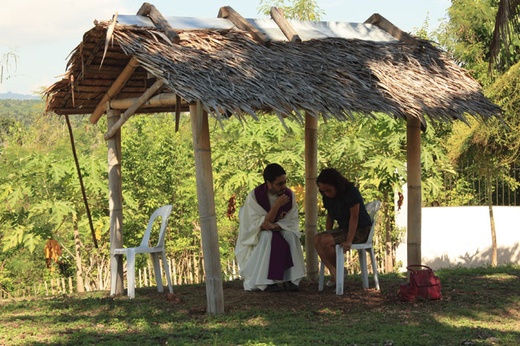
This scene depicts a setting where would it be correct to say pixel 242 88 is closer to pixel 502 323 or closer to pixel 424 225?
pixel 502 323

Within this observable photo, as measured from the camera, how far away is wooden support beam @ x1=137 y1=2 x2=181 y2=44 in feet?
28.7

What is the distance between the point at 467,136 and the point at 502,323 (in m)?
6.68

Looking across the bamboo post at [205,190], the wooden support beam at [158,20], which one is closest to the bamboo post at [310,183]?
the wooden support beam at [158,20]

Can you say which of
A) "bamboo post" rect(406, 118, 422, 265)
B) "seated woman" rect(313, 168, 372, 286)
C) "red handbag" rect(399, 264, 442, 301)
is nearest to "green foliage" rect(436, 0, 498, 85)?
"bamboo post" rect(406, 118, 422, 265)

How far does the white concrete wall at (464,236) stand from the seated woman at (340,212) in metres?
6.53

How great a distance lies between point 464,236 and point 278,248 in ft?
24.5

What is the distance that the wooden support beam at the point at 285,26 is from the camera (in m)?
9.73

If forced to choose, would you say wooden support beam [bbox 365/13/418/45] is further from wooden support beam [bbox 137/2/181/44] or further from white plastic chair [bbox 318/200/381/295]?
wooden support beam [bbox 137/2/181/44]

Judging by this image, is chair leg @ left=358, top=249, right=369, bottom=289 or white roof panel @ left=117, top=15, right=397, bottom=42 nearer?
white roof panel @ left=117, top=15, right=397, bottom=42

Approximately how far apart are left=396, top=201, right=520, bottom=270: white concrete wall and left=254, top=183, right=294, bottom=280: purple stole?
258 inches

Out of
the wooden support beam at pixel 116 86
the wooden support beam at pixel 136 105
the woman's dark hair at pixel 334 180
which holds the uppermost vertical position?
the wooden support beam at pixel 116 86

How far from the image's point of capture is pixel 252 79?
8492mm

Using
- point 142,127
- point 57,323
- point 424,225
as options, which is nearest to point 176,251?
point 142,127

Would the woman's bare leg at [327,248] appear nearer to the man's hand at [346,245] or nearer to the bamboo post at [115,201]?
the man's hand at [346,245]
